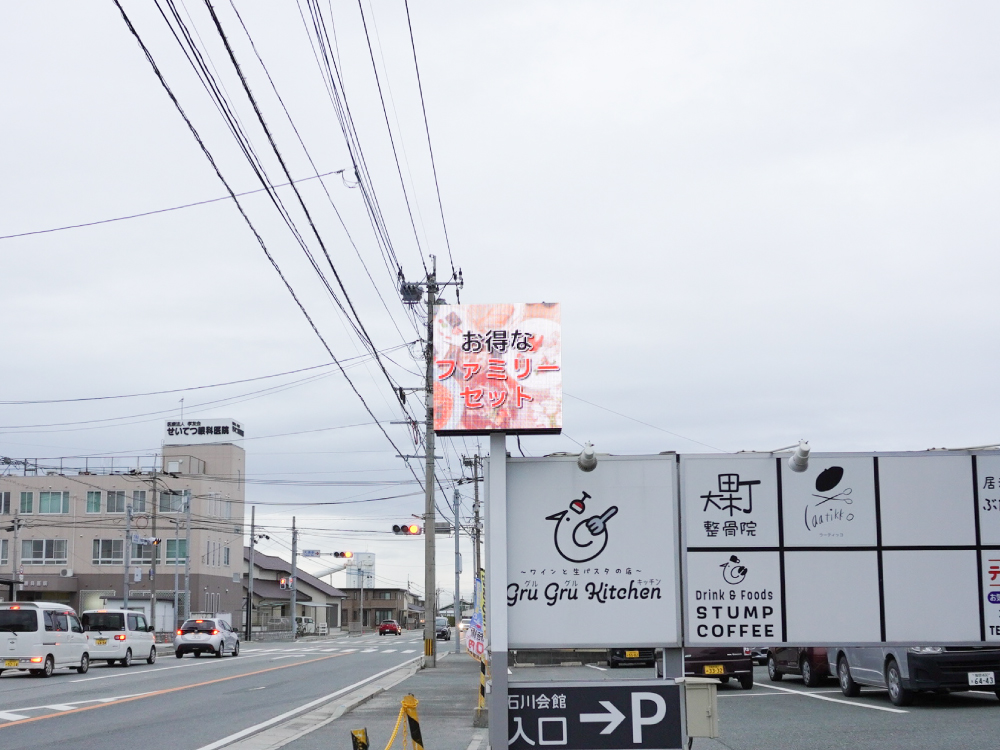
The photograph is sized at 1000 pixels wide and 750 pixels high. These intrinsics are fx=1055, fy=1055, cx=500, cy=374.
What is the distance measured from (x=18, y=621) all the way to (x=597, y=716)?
22042 millimetres

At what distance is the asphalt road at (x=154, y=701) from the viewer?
1416 cm

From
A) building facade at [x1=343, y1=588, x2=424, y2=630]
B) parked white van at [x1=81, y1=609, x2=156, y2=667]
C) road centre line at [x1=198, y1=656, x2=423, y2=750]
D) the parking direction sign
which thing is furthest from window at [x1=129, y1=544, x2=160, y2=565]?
the parking direction sign

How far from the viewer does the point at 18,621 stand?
2608 centimetres

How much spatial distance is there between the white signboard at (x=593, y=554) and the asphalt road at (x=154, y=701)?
667cm

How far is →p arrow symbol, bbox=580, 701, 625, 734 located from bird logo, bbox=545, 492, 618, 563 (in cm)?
118

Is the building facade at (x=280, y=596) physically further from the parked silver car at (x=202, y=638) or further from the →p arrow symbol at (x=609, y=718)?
the →p arrow symbol at (x=609, y=718)

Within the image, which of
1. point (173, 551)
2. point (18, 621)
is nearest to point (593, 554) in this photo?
point (18, 621)

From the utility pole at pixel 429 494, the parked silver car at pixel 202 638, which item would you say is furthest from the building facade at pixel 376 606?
the utility pole at pixel 429 494

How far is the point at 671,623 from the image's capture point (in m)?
8.45

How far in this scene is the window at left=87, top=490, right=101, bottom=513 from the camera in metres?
73.4

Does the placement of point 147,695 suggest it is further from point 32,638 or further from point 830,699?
point 830,699

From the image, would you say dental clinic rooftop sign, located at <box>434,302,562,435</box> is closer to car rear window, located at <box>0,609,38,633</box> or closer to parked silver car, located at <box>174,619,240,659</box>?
car rear window, located at <box>0,609,38,633</box>

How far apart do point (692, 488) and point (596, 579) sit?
1.08m

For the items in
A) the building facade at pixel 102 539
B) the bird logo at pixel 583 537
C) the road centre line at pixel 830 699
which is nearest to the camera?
the bird logo at pixel 583 537
